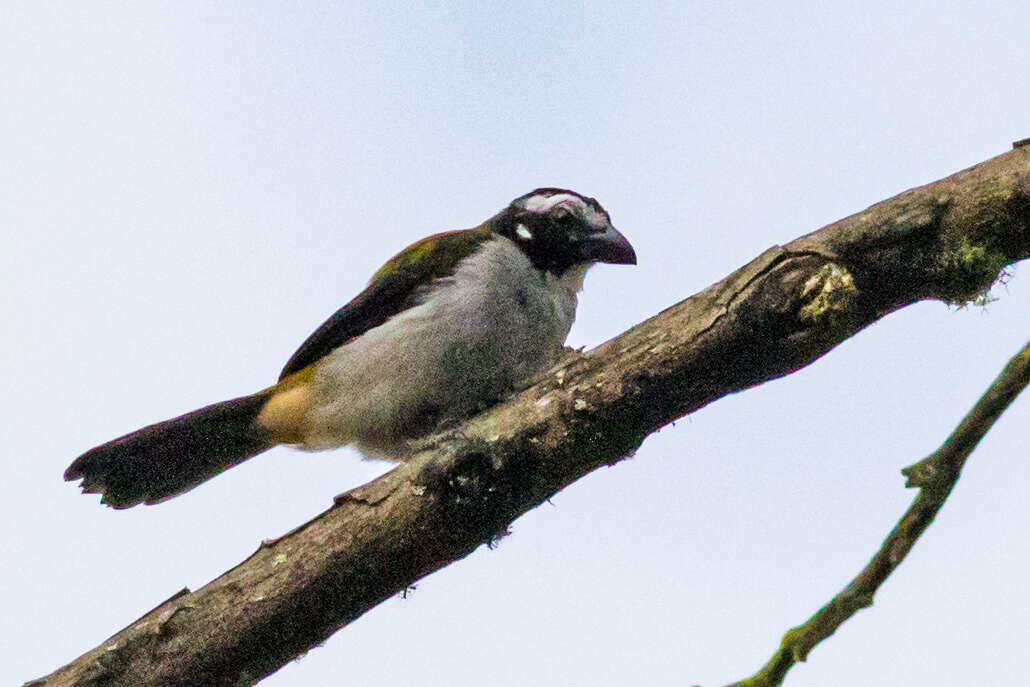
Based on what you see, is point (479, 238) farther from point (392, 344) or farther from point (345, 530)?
point (345, 530)

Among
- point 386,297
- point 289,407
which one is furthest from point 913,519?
point 289,407

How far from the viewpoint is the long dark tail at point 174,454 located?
6207 millimetres

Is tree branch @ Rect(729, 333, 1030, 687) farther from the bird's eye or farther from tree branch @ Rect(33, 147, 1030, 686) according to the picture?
the bird's eye

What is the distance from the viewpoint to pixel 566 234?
6.74m

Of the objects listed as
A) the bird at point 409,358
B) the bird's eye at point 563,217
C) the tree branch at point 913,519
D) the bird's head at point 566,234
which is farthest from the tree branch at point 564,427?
the bird's eye at point 563,217

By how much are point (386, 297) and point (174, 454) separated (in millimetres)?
1383

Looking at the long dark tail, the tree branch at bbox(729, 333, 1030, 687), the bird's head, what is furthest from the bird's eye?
the tree branch at bbox(729, 333, 1030, 687)

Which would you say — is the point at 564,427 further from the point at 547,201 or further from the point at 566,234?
the point at 547,201

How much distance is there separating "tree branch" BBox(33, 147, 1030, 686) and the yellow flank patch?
1.90 metres

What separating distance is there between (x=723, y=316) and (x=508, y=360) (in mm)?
1988

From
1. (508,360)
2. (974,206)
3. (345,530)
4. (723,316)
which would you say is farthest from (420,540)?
(974,206)

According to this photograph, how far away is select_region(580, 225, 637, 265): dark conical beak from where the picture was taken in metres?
6.74

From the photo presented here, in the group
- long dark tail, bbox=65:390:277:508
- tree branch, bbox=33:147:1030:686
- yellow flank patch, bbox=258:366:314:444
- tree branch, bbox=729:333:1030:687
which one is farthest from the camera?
yellow flank patch, bbox=258:366:314:444

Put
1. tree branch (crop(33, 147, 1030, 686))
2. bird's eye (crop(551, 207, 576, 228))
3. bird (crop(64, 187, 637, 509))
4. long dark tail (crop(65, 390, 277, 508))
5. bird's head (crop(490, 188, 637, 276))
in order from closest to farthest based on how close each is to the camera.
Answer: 1. tree branch (crop(33, 147, 1030, 686))
2. bird (crop(64, 187, 637, 509))
3. long dark tail (crop(65, 390, 277, 508))
4. bird's head (crop(490, 188, 637, 276))
5. bird's eye (crop(551, 207, 576, 228))
